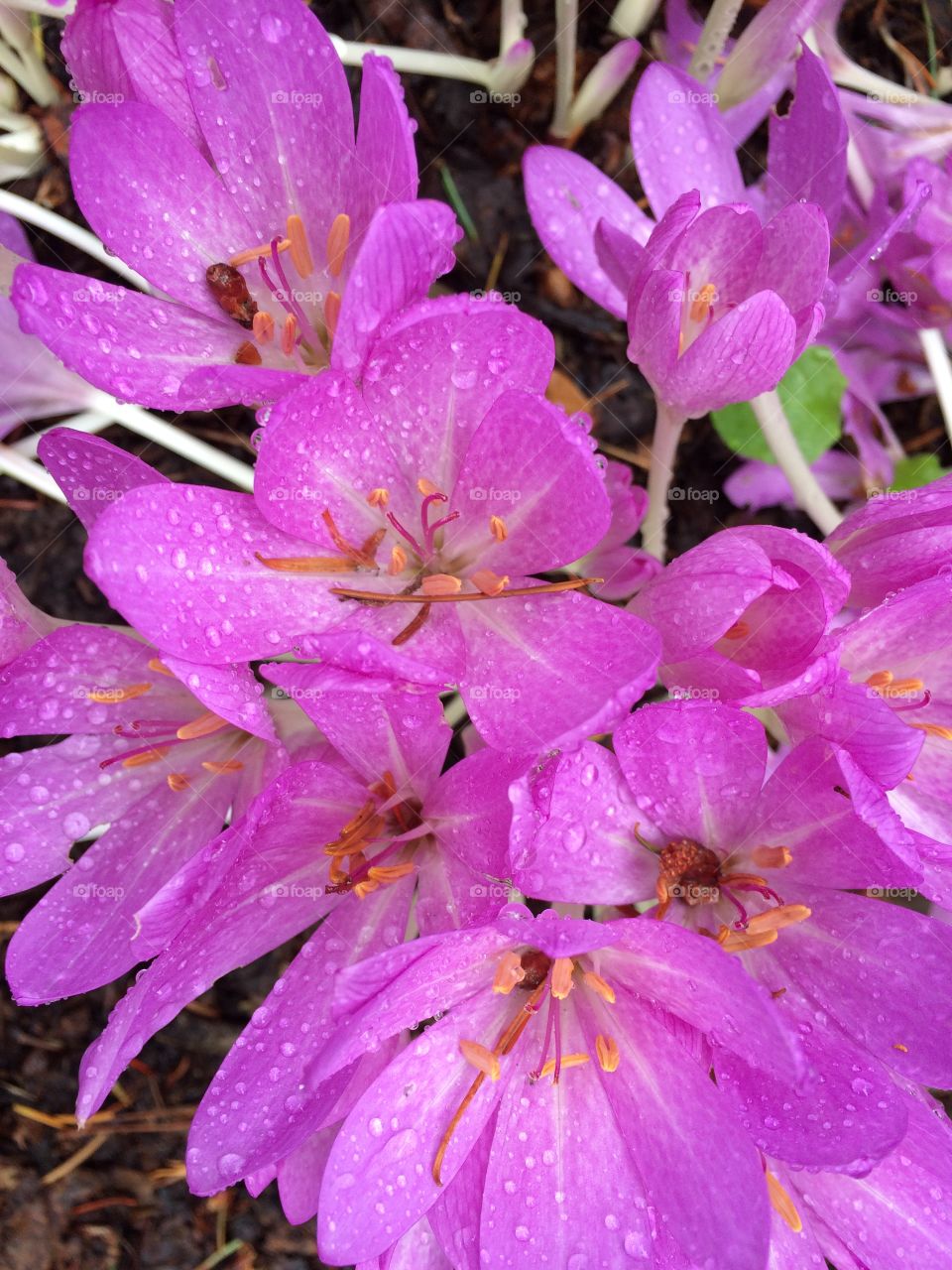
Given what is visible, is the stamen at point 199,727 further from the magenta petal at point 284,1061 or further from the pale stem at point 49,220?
the pale stem at point 49,220

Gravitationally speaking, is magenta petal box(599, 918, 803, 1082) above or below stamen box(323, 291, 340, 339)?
below

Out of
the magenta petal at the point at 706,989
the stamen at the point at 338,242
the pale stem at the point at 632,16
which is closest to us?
the magenta petal at the point at 706,989

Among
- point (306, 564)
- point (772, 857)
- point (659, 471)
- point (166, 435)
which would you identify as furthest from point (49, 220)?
point (772, 857)

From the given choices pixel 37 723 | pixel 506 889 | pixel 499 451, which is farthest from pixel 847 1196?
pixel 37 723

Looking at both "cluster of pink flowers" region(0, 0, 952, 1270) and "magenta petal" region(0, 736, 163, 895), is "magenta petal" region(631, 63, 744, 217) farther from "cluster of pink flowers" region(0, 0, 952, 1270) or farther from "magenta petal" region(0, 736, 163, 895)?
"magenta petal" region(0, 736, 163, 895)

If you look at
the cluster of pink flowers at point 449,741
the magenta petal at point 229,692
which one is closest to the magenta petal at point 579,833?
the cluster of pink flowers at point 449,741

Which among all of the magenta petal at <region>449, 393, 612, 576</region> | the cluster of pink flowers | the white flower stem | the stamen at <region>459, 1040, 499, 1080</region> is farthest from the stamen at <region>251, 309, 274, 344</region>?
the stamen at <region>459, 1040, 499, 1080</region>
